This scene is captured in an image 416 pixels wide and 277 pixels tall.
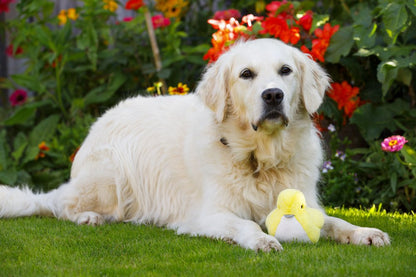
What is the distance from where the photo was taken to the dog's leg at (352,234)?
3.08m

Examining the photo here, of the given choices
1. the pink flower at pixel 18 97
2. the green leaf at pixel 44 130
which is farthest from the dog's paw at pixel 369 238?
the pink flower at pixel 18 97

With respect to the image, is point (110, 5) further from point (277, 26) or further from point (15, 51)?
point (277, 26)

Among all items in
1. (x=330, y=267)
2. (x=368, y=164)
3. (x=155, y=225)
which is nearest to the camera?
(x=330, y=267)

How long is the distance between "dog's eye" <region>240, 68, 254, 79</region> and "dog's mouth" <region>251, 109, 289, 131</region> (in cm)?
30

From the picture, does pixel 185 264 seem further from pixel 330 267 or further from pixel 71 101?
pixel 71 101

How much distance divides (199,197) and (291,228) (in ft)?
3.07

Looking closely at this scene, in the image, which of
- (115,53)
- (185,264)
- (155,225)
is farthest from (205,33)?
(185,264)

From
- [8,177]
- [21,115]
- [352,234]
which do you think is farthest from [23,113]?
[352,234]

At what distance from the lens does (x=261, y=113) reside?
3.35 metres

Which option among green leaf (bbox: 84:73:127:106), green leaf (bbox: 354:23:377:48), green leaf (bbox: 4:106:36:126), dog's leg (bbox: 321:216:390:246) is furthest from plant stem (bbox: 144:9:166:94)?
dog's leg (bbox: 321:216:390:246)

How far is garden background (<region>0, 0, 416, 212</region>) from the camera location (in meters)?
4.54

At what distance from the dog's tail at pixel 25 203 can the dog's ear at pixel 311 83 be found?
6.53ft

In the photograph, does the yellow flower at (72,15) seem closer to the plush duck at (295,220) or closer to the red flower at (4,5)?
the red flower at (4,5)

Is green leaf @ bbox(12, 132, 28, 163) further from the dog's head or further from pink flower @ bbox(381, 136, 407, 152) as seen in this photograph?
pink flower @ bbox(381, 136, 407, 152)
